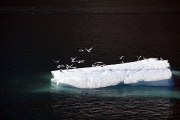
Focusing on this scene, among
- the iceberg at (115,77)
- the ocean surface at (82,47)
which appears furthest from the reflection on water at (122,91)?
the iceberg at (115,77)

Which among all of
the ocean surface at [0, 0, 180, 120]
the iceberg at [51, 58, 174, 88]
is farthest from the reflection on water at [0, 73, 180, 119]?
the iceberg at [51, 58, 174, 88]

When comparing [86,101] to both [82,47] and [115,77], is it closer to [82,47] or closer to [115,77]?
[115,77]

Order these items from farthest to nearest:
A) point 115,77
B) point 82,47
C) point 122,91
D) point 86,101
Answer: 1. point 82,47
2. point 115,77
3. point 122,91
4. point 86,101

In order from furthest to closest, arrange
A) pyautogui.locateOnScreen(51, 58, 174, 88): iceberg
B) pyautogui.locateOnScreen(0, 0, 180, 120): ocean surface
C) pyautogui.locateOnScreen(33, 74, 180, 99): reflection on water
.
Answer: pyautogui.locateOnScreen(51, 58, 174, 88): iceberg → pyautogui.locateOnScreen(33, 74, 180, 99): reflection on water → pyautogui.locateOnScreen(0, 0, 180, 120): ocean surface

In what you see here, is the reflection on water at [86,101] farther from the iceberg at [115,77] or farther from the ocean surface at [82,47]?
the iceberg at [115,77]

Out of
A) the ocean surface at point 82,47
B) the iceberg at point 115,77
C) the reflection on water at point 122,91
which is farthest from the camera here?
the iceberg at point 115,77

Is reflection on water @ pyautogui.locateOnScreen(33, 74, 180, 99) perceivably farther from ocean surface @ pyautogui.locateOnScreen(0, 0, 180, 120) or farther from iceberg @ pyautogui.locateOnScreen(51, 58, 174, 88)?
iceberg @ pyautogui.locateOnScreen(51, 58, 174, 88)

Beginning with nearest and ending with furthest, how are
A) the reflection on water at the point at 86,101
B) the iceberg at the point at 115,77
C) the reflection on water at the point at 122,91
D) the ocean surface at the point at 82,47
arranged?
the reflection on water at the point at 86,101 → the ocean surface at the point at 82,47 → the reflection on water at the point at 122,91 → the iceberg at the point at 115,77

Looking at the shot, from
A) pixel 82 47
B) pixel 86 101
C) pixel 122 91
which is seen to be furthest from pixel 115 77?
pixel 82 47

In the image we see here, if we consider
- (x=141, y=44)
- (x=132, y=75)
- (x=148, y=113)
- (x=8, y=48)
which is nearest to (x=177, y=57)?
(x=141, y=44)
